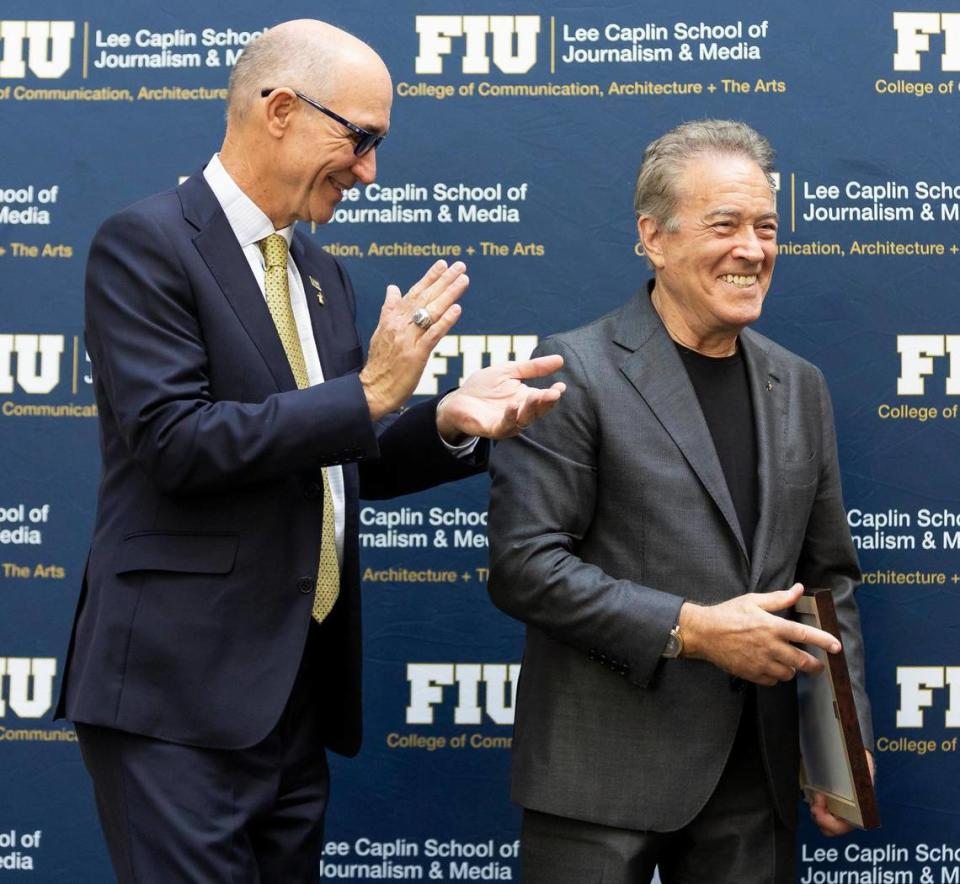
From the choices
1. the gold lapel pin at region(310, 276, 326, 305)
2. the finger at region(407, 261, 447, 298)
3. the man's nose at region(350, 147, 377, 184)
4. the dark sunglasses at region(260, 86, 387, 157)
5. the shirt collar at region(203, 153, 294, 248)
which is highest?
the dark sunglasses at region(260, 86, 387, 157)

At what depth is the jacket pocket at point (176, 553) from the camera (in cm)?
195

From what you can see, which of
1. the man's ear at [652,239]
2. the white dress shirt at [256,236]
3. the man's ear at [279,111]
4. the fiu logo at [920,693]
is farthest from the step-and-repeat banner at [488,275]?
the man's ear at [279,111]

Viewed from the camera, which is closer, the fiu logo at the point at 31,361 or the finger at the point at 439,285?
the finger at the point at 439,285

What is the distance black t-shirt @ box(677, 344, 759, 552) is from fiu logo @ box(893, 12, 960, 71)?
1146 millimetres

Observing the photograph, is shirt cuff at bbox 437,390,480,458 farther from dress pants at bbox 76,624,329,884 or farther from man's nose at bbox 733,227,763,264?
man's nose at bbox 733,227,763,264

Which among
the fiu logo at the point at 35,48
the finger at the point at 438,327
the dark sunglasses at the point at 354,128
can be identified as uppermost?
the fiu logo at the point at 35,48

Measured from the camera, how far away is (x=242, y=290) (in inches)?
80.0

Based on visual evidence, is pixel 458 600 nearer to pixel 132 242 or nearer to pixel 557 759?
pixel 557 759

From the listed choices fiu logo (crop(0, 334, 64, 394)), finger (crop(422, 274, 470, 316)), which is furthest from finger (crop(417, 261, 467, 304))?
fiu logo (crop(0, 334, 64, 394))

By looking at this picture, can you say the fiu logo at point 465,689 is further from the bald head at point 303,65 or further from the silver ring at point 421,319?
the bald head at point 303,65

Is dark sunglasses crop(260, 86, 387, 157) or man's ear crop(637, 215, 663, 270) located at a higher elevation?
dark sunglasses crop(260, 86, 387, 157)

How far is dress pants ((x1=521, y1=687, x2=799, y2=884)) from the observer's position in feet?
7.17

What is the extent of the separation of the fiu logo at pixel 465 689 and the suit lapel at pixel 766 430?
1048mm

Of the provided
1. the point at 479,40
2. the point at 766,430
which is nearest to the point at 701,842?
the point at 766,430
